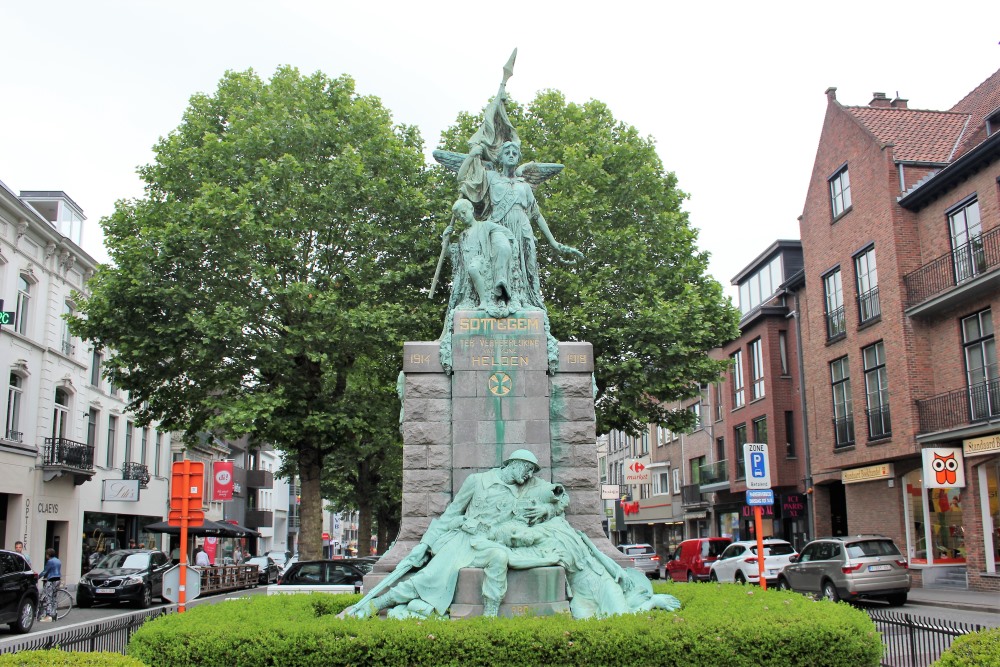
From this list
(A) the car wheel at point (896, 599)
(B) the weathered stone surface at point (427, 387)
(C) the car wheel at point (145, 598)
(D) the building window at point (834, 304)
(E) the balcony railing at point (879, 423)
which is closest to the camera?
(B) the weathered stone surface at point (427, 387)

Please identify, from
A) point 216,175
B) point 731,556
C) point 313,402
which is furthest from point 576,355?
point 731,556

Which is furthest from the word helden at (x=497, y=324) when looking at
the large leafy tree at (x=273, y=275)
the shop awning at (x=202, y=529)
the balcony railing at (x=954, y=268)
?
the shop awning at (x=202, y=529)

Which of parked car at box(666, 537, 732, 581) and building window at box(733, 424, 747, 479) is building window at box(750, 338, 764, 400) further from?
parked car at box(666, 537, 732, 581)

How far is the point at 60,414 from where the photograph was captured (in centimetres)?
3325

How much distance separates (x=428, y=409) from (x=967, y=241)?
19125 millimetres

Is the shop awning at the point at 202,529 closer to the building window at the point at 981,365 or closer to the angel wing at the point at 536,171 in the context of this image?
the angel wing at the point at 536,171

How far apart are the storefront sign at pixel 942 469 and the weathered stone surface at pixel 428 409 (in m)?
15.0

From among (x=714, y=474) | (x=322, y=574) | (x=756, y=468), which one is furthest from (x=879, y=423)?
(x=322, y=574)

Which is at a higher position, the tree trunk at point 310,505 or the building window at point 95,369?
the building window at point 95,369

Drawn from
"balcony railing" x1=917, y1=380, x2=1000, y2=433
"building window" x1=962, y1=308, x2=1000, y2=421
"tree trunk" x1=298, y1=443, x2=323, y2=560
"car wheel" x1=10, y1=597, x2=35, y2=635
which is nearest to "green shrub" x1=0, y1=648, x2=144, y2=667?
"car wheel" x1=10, y1=597, x2=35, y2=635

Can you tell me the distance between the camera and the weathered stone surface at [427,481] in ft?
37.8

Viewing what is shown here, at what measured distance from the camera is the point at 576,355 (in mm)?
12164

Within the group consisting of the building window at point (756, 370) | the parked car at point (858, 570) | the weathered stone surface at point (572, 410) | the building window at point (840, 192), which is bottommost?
the parked car at point (858, 570)

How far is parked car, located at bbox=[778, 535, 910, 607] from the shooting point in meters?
20.1
